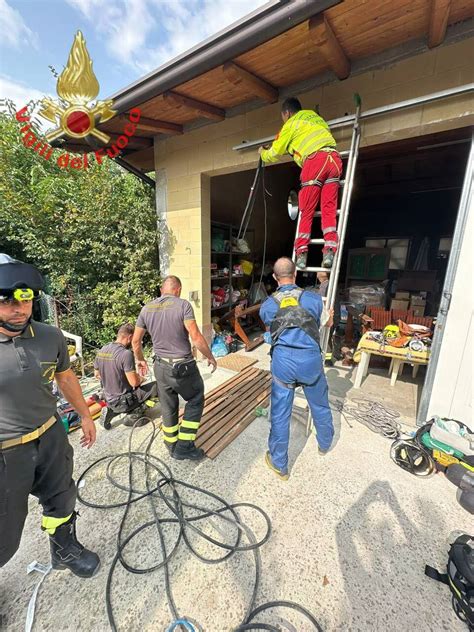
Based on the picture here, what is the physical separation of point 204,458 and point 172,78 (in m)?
4.08

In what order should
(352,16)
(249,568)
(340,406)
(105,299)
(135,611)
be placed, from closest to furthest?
(135,611), (249,568), (352,16), (340,406), (105,299)

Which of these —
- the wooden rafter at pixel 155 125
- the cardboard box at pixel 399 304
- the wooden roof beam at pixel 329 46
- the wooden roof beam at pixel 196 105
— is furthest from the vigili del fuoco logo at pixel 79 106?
the cardboard box at pixel 399 304

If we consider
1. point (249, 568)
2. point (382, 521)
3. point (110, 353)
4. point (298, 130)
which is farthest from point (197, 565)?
point (298, 130)

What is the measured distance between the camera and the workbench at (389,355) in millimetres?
3576

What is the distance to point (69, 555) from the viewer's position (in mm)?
1623

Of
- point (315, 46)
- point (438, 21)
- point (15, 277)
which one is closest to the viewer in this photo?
point (15, 277)

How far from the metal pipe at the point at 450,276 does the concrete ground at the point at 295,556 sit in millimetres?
884

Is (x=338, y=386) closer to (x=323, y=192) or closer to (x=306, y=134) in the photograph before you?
(x=323, y=192)

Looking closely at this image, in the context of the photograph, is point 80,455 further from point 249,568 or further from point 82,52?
point 82,52

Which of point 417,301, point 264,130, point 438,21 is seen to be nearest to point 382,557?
point 438,21

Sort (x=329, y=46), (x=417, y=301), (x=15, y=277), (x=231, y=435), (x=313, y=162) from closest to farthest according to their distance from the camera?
(x=15, y=277) → (x=329, y=46) → (x=313, y=162) → (x=231, y=435) → (x=417, y=301)

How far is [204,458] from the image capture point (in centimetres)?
262

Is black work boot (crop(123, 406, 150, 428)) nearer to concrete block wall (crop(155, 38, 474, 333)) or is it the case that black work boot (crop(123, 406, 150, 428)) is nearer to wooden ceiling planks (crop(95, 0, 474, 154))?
concrete block wall (crop(155, 38, 474, 333))

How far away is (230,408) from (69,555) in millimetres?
2062
